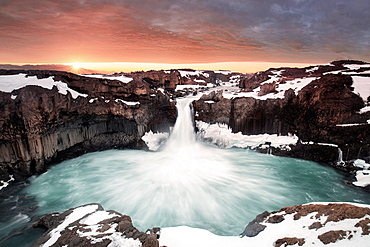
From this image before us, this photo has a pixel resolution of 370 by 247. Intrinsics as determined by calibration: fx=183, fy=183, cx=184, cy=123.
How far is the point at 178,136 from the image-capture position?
18.8 m

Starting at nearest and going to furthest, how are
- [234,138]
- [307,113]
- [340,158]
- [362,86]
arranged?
[340,158], [362,86], [307,113], [234,138]

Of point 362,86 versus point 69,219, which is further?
point 362,86

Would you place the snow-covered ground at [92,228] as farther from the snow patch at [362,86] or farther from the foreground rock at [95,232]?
the snow patch at [362,86]

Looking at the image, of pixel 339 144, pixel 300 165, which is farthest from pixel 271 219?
pixel 339 144

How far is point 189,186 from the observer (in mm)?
11953

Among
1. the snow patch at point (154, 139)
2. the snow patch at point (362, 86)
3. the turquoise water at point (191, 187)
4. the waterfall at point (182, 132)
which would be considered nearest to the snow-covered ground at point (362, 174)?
the turquoise water at point (191, 187)

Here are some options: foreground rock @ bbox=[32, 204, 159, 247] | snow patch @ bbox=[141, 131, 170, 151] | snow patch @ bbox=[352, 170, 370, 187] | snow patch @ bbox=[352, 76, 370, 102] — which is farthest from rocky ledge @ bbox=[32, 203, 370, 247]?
snow patch @ bbox=[352, 76, 370, 102]

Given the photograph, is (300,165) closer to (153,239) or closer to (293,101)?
(293,101)

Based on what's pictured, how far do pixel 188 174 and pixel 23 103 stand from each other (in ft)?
39.8

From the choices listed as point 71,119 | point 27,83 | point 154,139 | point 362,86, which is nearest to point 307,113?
point 362,86

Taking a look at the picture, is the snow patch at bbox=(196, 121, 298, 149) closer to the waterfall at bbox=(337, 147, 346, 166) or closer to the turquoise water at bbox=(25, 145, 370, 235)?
the turquoise water at bbox=(25, 145, 370, 235)

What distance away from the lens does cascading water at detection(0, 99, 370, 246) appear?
32.1ft

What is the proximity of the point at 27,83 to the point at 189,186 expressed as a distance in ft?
44.5

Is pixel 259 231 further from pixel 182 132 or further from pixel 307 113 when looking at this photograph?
pixel 307 113
